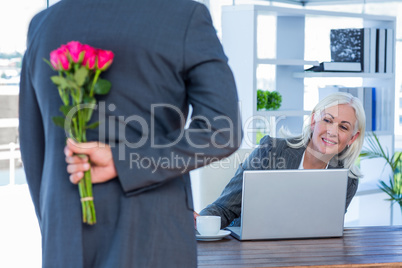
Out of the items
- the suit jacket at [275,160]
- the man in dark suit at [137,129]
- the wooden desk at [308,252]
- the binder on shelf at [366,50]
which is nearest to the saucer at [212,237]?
the wooden desk at [308,252]

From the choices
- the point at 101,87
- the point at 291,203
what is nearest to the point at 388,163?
the point at 291,203

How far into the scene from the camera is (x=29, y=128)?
1.20m

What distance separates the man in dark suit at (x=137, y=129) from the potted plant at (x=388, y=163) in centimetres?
336

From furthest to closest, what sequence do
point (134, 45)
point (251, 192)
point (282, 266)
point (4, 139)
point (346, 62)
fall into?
point (346, 62) → point (4, 139) → point (251, 192) → point (282, 266) → point (134, 45)

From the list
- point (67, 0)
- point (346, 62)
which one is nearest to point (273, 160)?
point (346, 62)

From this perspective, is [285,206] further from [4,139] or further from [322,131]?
[4,139]

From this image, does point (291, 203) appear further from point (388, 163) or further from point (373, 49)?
point (388, 163)

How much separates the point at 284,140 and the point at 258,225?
100cm

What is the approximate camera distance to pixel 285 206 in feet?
6.57

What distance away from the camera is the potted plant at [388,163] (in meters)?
4.29

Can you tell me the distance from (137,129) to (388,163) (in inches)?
154

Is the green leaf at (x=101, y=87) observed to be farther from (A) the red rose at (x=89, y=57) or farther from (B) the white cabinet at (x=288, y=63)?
(B) the white cabinet at (x=288, y=63)

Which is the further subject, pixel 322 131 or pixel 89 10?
pixel 322 131

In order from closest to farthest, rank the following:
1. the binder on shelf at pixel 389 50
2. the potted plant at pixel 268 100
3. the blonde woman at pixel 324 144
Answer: the blonde woman at pixel 324 144
the potted plant at pixel 268 100
the binder on shelf at pixel 389 50
